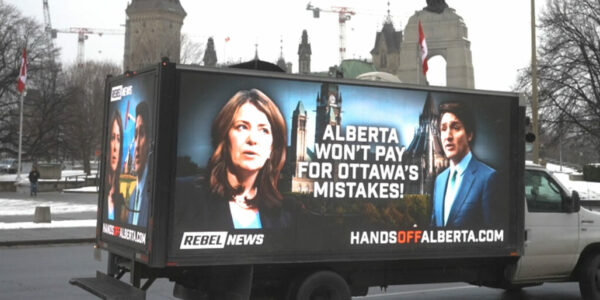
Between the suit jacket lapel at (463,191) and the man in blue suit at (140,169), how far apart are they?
137 inches

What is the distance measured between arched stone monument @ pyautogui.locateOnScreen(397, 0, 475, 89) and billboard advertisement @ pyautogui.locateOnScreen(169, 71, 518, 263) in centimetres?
3501

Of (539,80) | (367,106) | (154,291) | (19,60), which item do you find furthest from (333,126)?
(19,60)

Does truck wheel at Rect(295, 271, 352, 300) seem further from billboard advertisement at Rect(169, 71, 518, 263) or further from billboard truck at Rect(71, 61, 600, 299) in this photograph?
billboard advertisement at Rect(169, 71, 518, 263)

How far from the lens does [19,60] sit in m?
54.5

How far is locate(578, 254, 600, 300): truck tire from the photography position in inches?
358

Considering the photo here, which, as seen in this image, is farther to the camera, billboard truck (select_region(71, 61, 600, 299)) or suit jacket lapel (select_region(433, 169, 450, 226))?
suit jacket lapel (select_region(433, 169, 450, 226))

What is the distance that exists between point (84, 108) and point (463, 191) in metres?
61.0

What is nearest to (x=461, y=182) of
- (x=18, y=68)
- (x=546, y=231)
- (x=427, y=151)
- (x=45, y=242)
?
(x=427, y=151)

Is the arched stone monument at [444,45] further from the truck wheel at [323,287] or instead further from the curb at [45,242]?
the truck wheel at [323,287]

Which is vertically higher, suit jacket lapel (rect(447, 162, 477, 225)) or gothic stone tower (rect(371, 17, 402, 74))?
gothic stone tower (rect(371, 17, 402, 74))

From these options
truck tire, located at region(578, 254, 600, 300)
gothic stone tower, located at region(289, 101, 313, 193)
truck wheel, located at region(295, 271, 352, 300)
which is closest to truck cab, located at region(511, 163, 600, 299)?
truck tire, located at region(578, 254, 600, 300)

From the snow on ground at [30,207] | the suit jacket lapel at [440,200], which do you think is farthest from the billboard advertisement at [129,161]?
the snow on ground at [30,207]

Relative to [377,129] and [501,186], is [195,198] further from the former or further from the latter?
[501,186]

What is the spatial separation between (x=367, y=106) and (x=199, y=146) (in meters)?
1.94
